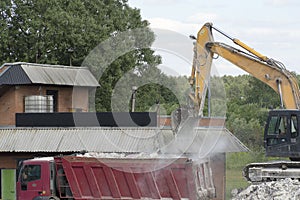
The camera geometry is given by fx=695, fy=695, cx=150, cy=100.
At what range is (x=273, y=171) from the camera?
79.5 ft

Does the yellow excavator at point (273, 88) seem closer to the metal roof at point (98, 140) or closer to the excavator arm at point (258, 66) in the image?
the excavator arm at point (258, 66)

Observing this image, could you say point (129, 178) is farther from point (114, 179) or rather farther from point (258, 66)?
point (258, 66)

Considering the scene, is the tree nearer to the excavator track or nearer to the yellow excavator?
the yellow excavator

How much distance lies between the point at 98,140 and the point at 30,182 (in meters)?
9.90

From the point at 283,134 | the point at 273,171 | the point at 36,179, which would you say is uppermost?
the point at 283,134

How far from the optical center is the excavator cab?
24734mm

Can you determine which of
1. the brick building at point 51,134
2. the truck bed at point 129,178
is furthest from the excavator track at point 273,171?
the brick building at point 51,134

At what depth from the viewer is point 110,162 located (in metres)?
25.1

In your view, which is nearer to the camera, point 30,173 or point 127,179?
point 127,179

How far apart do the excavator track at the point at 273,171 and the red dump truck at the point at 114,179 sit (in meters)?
1.75

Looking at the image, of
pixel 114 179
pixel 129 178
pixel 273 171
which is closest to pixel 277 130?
pixel 273 171

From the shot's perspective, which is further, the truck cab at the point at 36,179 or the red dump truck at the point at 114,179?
the truck cab at the point at 36,179

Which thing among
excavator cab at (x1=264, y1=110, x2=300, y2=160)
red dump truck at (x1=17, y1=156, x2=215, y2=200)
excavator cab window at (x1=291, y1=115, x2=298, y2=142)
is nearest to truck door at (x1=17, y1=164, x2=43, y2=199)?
red dump truck at (x1=17, y1=156, x2=215, y2=200)

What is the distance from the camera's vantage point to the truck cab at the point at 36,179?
26.3 metres
